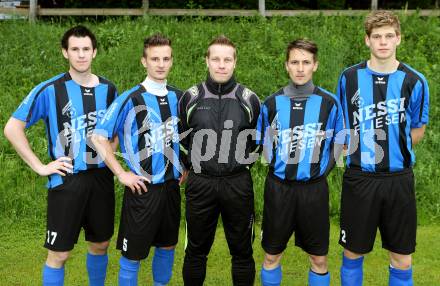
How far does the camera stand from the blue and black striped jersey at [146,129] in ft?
14.4

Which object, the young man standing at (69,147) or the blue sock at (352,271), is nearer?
the young man standing at (69,147)

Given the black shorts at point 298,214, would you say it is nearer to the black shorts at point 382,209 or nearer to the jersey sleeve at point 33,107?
the black shorts at point 382,209

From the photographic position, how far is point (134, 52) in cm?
991

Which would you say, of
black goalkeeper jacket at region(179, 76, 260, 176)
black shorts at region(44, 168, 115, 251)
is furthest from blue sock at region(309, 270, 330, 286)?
black shorts at region(44, 168, 115, 251)

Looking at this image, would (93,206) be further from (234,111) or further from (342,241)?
(342,241)

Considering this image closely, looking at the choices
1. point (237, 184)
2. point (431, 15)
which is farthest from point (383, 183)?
point (431, 15)

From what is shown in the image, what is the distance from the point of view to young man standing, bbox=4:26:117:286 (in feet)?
14.2

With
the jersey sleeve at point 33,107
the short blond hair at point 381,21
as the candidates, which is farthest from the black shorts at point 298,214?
the jersey sleeve at point 33,107

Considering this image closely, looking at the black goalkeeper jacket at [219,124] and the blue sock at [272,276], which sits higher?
the black goalkeeper jacket at [219,124]

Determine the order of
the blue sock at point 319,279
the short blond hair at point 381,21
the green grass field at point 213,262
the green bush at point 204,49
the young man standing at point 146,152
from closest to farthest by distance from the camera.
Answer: the short blond hair at point 381,21 < the young man standing at point 146,152 < the blue sock at point 319,279 < the green grass field at point 213,262 < the green bush at point 204,49

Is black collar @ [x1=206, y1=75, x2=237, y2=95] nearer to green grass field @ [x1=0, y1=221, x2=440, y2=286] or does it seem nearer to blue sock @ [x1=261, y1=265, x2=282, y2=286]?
blue sock @ [x1=261, y1=265, x2=282, y2=286]

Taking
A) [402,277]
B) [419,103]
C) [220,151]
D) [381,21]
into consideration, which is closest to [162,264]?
[220,151]

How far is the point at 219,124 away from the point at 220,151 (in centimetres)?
21

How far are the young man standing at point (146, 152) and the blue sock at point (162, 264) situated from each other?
227 mm
